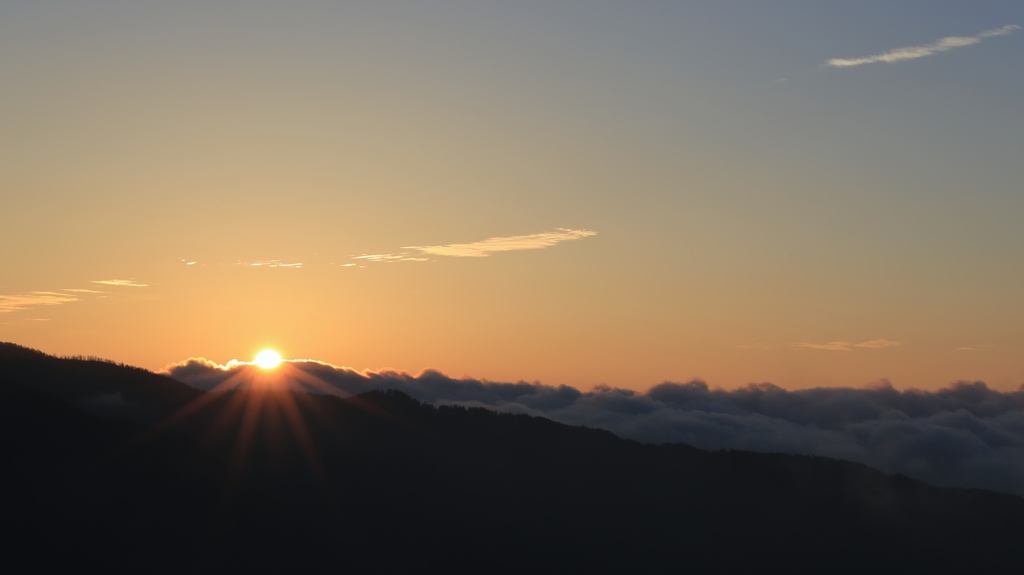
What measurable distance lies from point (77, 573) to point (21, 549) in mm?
11592

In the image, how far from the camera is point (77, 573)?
199500mm

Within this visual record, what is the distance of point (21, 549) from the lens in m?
196
